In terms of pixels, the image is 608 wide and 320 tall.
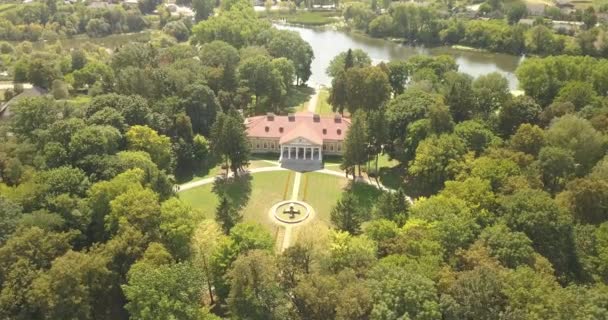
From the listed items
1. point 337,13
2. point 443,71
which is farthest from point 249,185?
point 337,13

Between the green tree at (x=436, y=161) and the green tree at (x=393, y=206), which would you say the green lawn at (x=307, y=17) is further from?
the green tree at (x=393, y=206)

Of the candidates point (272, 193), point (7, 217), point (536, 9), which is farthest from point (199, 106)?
point (536, 9)

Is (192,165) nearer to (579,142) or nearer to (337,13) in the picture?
(579,142)

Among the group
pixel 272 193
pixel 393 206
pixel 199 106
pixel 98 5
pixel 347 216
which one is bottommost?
pixel 272 193

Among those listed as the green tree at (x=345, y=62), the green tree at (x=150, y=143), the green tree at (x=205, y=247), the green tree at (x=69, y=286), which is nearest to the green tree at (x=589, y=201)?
the green tree at (x=205, y=247)

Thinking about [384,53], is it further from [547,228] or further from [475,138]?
[547,228]

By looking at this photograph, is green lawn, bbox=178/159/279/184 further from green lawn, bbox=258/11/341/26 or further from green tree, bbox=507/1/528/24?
green tree, bbox=507/1/528/24
